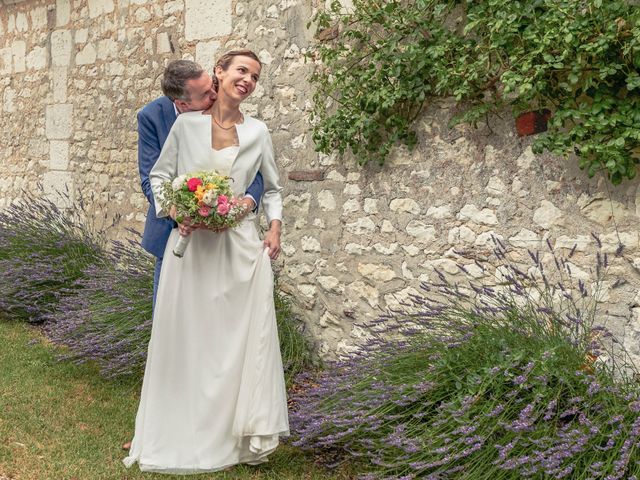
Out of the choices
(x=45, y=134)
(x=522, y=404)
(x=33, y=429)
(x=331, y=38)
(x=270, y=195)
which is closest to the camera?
(x=522, y=404)

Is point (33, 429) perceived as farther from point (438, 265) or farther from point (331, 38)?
point (331, 38)

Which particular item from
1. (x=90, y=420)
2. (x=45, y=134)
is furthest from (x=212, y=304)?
(x=45, y=134)

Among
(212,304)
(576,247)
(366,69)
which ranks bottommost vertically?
(212,304)

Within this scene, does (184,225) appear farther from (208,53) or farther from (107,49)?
(107,49)

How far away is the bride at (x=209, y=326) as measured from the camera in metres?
3.71

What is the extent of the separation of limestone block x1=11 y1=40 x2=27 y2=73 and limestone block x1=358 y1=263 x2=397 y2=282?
18.7 feet

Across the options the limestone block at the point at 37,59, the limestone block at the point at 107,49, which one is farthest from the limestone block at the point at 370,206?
the limestone block at the point at 37,59

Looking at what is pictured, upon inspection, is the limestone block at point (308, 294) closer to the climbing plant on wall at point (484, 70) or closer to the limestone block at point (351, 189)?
the limestone block at point (351, 189)

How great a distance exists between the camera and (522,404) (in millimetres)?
3334

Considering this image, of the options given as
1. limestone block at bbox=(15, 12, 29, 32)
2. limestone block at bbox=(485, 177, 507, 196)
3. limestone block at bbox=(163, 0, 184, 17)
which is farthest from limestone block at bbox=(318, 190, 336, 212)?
limestone block at bbox=(15, 12, 29, 32)

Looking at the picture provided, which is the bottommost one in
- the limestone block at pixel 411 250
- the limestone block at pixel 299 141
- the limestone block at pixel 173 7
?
the limestone block at pixel 411 250

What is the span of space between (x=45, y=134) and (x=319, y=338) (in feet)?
15.5

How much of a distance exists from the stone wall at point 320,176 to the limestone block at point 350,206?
14 millimetres

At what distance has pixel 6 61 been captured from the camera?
9.16 m
